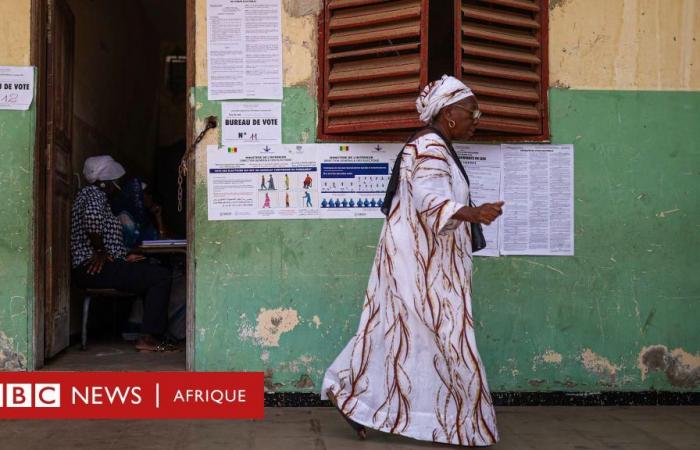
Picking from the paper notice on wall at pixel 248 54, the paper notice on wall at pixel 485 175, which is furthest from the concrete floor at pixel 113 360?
the paper notice on wall at pixel 485 175

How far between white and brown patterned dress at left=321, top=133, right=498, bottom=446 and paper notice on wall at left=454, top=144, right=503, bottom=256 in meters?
0.95

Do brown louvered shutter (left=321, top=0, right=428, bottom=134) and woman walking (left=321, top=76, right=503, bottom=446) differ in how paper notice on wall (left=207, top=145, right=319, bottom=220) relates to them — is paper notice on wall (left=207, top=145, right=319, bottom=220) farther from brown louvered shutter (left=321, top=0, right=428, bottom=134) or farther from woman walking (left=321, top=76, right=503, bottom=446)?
woman walking (left=321, top=76, right=503, bottom=446)

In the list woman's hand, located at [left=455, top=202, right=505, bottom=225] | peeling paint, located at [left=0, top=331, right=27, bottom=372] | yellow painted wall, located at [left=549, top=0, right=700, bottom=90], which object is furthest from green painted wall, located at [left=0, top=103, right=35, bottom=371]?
yellow painted wall, located at [left=549, top=0, right=700, bottom=90]

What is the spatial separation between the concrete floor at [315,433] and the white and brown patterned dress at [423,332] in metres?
0.17

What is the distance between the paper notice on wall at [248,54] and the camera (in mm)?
5004

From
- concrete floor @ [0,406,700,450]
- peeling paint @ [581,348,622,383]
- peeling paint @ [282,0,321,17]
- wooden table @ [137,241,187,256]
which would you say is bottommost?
concrete floor @ [0,406,700,450]

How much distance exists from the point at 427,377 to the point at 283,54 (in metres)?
2.17

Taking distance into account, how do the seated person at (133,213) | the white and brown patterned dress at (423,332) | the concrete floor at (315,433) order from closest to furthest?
the white and brown patterned dress at (423,332) → the concrete floor at (315,433) → the seated person at (133,213)

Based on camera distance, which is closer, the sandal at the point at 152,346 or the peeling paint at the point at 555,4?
the peeling paint at the point at 555,4

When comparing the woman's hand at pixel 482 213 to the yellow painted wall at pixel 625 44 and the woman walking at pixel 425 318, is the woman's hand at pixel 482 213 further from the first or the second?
the yellow painted wall at pixel 625 44

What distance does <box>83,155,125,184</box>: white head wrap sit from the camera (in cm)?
627

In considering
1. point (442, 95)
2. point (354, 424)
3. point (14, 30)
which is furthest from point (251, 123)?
point (354, 424)

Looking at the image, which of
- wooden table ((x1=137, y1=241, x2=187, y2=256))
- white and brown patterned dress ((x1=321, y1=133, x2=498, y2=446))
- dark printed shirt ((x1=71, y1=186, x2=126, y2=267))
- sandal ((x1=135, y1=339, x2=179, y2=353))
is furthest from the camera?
wooden table ((x1=137, y1=241, x2=187, y2=256))

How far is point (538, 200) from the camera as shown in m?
5.11
